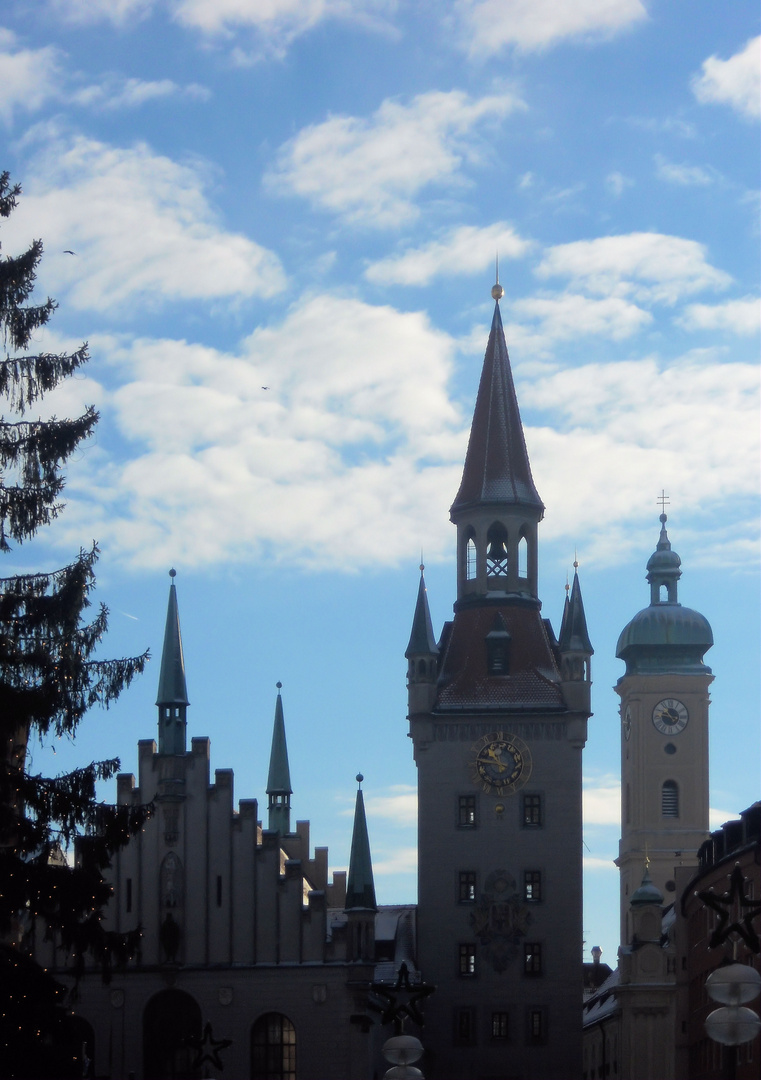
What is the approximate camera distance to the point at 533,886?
75.9 meters

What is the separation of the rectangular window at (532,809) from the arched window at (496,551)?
1025 cm

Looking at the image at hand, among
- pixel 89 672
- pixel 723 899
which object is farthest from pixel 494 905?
pixel 723 899

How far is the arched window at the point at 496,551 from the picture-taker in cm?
8256

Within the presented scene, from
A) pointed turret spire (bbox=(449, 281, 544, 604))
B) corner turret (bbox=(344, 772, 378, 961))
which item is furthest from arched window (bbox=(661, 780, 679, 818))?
corner turret (bbox=(344, 772, 378, 961))

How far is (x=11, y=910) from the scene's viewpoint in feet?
101

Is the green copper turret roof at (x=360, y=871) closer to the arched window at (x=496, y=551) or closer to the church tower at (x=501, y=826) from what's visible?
the church tower at (x=501, y=826)

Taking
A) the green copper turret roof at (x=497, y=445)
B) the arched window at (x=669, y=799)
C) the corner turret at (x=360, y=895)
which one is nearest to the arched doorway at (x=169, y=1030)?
the corner turret at (x=360, y=895)

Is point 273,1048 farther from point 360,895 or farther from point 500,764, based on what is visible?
point 500,764

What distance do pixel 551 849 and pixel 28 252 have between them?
4780 cm

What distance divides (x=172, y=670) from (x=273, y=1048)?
14563 mm

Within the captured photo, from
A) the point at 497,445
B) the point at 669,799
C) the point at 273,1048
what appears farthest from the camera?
the point at 669,799

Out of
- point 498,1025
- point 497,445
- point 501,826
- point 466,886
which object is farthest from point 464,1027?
point 497,445

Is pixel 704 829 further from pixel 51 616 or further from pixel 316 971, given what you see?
pixel 51 616

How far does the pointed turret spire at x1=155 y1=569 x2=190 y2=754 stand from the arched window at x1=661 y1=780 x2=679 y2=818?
65079 millimetres
